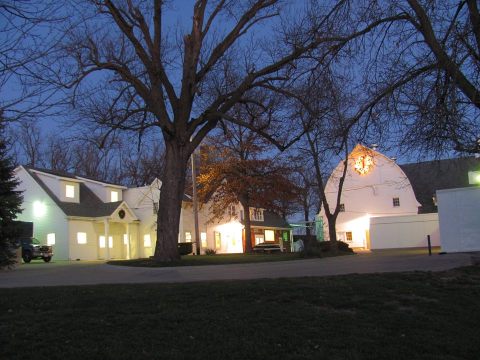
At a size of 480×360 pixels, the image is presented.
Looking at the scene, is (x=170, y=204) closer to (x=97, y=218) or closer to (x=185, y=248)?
(x=185, y=248)

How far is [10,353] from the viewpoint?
6191mm

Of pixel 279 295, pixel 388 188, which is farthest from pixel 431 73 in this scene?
pixel 388 188

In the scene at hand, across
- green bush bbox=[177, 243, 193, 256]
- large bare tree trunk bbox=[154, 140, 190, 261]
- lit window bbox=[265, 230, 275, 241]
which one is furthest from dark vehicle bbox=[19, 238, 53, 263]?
lit window bbox=[265, 230, 275, 241]

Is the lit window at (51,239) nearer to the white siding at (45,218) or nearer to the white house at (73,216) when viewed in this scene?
the white house at (73,216)

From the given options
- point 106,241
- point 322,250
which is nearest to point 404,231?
point 322,250

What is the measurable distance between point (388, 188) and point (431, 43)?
41886mm

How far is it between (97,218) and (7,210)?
14848 millimetres

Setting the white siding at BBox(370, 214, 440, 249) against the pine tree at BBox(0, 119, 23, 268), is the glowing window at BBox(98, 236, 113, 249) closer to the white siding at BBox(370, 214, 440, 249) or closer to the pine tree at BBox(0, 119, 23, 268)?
the pine tree at BBox(0, 119, 23, 268)

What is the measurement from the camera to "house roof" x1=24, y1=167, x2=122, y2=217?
38.1m

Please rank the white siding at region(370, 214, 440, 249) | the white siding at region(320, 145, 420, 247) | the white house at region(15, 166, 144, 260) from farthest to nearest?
the white siding at region(320, 145, 420, 247)
the white siding at region(370, 214, 440, 249)
the white house at region(15, 166, 144, 260)

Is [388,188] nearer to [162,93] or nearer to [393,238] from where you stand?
[393,238]

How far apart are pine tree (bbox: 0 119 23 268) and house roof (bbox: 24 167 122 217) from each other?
12239mm

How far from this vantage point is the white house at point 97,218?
3772cm

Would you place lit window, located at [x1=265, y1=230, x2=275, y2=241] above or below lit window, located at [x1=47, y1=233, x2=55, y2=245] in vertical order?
below
